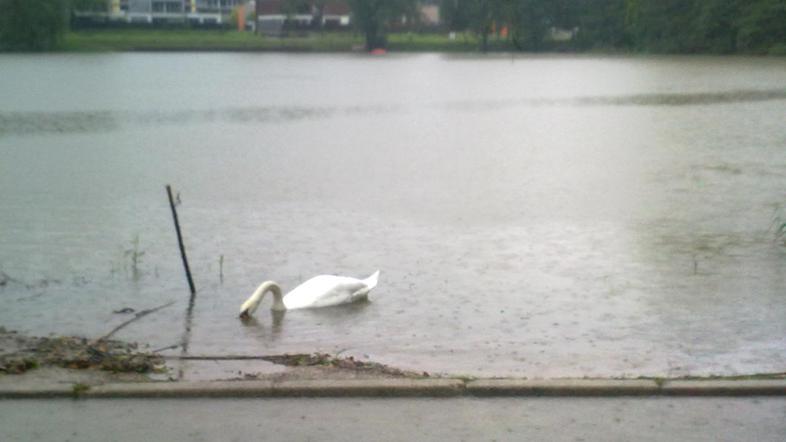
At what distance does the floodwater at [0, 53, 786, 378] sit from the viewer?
28.8ft

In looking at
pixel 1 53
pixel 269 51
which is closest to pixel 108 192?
pixel 1 53

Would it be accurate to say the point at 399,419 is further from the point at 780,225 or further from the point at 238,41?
the point at 238,41

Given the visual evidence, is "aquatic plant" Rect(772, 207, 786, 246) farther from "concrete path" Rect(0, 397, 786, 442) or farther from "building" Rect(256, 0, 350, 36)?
"building" Rect(256, 0, 350, 36)

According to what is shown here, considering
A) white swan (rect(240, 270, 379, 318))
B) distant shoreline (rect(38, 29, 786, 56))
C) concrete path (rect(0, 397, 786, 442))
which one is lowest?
distant shoreline (rect(38, 29, 786, 56))

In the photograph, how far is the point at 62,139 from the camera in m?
28.1

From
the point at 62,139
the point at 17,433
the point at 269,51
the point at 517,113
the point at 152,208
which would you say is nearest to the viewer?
the point at 17,433

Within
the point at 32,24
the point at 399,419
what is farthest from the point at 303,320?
the point at 32,24

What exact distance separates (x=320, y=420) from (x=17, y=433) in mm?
1360

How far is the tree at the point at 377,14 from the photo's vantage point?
101125 millimetres

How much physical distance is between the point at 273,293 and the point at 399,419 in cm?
386

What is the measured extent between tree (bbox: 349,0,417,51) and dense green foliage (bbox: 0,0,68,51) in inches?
1010

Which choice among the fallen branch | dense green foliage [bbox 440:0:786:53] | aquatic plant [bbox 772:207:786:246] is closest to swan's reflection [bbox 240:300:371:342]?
the fallen branch

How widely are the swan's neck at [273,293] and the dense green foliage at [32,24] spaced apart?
75.7 m

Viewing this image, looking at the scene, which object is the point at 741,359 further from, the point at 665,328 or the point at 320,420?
the point at 320,420
